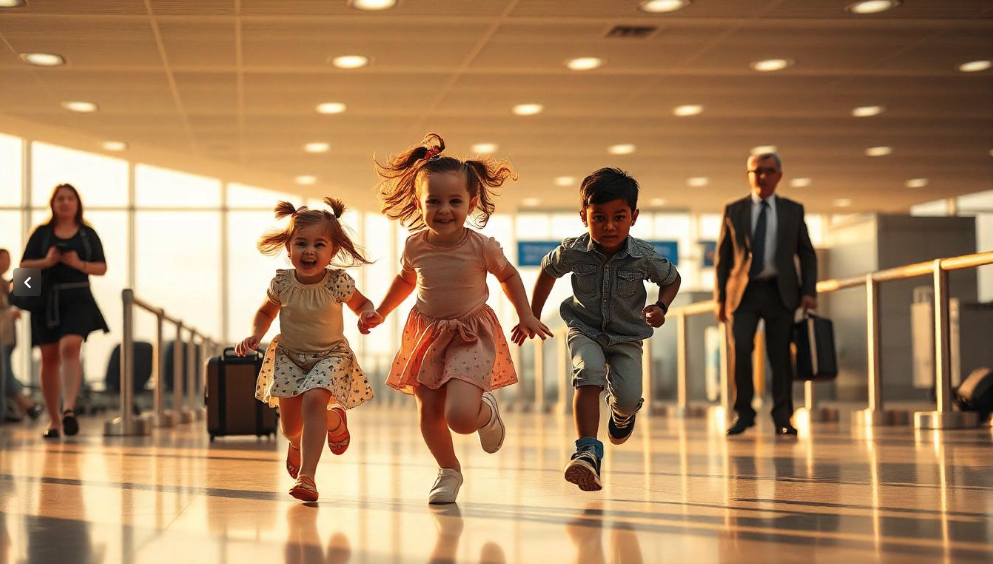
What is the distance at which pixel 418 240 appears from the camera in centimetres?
410

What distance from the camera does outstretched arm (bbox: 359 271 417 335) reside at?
13.1 feet

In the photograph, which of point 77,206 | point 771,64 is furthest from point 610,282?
point 771,64

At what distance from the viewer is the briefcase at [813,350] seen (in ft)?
24.8

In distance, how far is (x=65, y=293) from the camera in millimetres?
8016

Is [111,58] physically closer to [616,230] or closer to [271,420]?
[271,420]

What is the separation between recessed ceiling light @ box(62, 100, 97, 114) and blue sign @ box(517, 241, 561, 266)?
10.6 metres

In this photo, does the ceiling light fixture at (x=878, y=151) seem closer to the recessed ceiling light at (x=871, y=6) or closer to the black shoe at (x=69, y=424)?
the recessed ceiling light at (x=871, y=6)

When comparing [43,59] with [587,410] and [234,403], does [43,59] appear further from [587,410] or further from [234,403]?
[587,410]

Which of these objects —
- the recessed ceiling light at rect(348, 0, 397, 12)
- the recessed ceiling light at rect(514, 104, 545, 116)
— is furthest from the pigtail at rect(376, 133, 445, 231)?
the recessed ceiling light at rect(514, 104, 545, 116)

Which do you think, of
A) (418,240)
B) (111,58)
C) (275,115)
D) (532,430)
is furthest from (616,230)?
(275,115)

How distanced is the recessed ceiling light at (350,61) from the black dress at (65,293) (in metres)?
3.57

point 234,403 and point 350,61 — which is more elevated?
point 350,61

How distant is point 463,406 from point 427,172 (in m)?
0.76

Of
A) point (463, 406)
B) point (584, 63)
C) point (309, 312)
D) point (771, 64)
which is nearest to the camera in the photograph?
point (463, 406)
